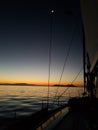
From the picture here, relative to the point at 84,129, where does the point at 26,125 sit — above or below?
below

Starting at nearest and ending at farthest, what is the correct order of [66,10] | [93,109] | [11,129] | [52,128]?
[93,109], [66,10], [52,128], [11,129]

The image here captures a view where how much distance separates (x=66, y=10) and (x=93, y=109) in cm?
342

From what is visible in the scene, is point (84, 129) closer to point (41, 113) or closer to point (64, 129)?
point (64, 129)

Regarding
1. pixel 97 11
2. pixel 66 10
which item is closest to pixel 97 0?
pixel 97 11

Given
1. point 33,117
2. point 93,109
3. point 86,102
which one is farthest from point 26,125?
point 93,109

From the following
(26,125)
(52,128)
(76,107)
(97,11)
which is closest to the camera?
(97,11)

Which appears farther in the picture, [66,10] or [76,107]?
[76,107]

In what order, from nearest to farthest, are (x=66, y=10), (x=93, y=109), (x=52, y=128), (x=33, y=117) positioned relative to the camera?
(x=93, y=109), (x=66, y=10), (x=52, y=128), (x=33, y=117)

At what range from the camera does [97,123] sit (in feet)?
17.4

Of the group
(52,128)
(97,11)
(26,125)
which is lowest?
(26,125)

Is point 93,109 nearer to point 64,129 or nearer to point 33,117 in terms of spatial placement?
point 64,129

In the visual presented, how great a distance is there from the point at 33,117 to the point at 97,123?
1063 centimetres

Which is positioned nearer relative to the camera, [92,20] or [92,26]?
[92,20]

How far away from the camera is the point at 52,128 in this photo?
714 cm
